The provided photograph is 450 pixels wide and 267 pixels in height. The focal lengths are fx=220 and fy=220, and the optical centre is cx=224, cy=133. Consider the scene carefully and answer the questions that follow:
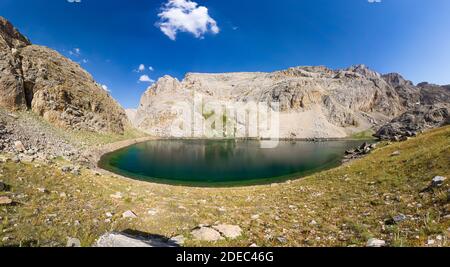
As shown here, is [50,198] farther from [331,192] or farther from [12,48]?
[12,48]

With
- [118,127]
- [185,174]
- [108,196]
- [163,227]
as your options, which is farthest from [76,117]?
[163,227]

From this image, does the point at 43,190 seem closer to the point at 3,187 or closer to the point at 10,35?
the point at 3,187

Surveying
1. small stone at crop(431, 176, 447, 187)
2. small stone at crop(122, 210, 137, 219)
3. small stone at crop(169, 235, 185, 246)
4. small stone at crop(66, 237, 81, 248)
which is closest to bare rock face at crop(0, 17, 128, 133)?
small stone at crop(122, 210, 137, 219)

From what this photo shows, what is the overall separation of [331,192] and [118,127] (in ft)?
375

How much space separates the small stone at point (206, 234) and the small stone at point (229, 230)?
36 cm

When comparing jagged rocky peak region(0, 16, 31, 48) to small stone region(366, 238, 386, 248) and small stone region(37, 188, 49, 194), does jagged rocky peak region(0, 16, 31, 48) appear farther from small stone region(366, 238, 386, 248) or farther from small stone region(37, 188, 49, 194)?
small stone region(366, 238, 386, 248)

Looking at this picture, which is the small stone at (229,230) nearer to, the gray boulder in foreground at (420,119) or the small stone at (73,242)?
the small stone at (73,242)

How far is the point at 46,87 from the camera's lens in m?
77.1

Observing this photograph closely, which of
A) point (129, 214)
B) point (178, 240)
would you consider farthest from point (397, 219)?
point (129, 214)

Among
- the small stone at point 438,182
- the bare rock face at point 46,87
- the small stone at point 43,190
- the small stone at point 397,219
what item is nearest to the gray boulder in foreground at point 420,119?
the small stone at point 438,182

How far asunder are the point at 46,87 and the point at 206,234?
9351cm

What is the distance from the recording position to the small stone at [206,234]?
967 cm

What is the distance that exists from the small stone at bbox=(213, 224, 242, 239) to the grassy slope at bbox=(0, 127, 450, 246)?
0.43m
